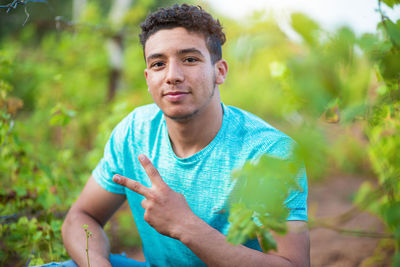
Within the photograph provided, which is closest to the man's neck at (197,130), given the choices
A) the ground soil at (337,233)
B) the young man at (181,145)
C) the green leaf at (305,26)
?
the young man at (181,145)

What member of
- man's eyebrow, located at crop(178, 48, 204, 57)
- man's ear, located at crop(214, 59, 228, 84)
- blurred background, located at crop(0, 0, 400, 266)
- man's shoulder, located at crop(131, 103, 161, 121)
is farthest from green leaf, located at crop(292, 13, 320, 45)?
man's shoulder, located at crop(131, 103, 161, 121)

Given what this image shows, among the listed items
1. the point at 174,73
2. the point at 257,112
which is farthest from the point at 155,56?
the point at 257,112

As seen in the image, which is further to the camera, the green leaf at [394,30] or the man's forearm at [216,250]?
the man's forearm at [216,250]

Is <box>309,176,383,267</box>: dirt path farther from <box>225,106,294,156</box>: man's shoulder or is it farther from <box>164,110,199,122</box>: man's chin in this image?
<box>164,110,199,122</box>: man's chin

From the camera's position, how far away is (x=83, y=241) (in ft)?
5.47

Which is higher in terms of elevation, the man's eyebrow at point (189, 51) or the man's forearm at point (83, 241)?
the man's eyebrow at point (189, 51)

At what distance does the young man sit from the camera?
1.57 metres

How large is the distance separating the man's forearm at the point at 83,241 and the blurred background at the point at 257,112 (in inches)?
5.9

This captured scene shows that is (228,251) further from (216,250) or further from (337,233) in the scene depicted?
(337,233)

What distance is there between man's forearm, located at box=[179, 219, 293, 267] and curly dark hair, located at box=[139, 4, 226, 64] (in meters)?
0.90

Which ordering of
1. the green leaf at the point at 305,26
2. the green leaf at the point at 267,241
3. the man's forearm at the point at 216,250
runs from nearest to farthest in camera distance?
the green leaf at the point at 305,26 < the green leaf at the point at 267,241 < the man's forearm at the point at 216,250

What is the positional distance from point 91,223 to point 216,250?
816 millimetres

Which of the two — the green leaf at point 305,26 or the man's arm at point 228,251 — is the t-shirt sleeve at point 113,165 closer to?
the man's arm at point 228,251

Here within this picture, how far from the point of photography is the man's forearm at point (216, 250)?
47.8 inches
